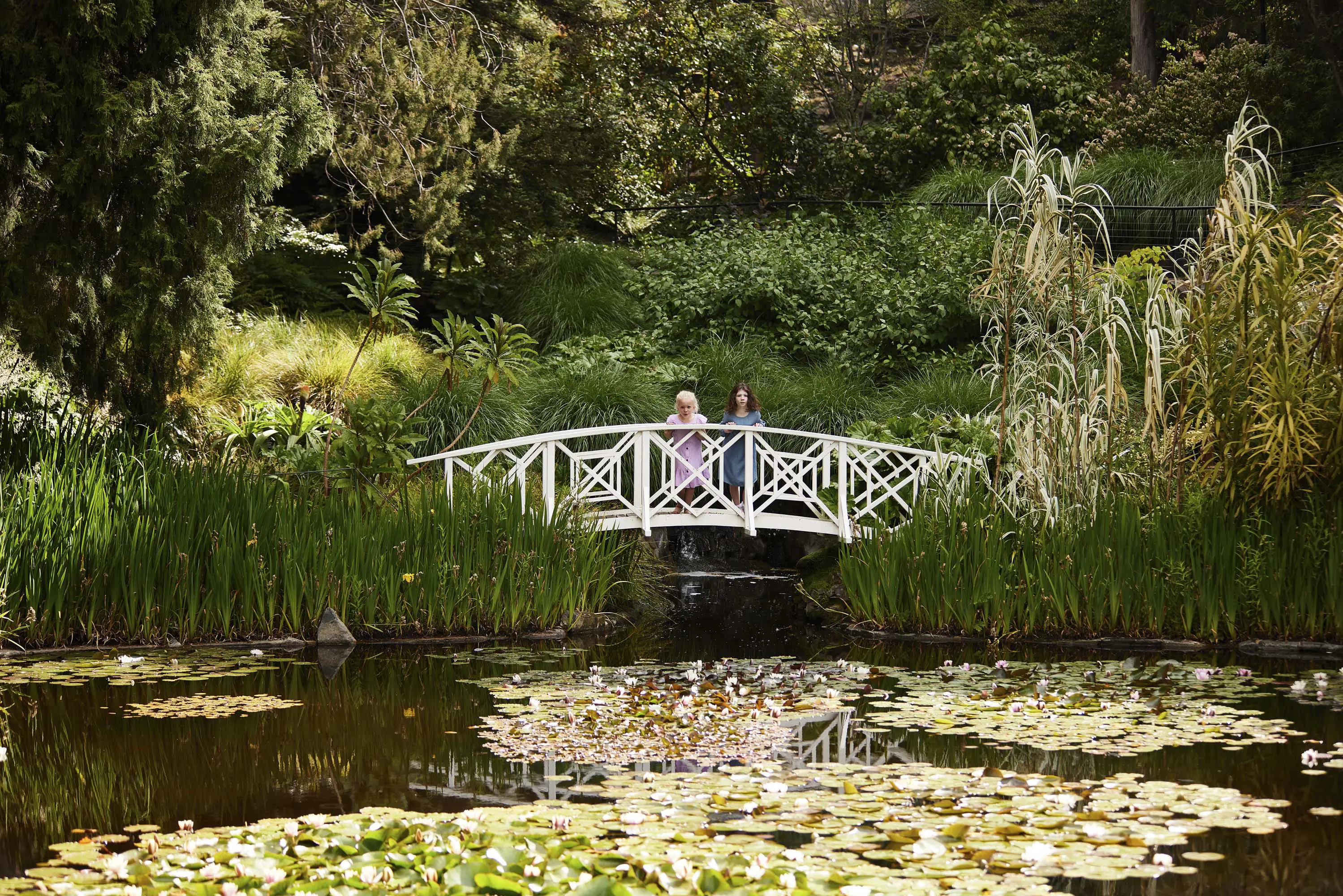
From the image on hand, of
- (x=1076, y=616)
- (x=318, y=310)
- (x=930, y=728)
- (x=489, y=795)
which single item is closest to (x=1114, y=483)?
(x=1076, y=616)

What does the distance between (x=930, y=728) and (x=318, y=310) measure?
34.0 feet

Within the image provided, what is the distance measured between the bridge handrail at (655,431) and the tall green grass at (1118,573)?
0.81 meters

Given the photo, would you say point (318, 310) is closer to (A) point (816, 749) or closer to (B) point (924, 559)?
(B) point (924, 559)

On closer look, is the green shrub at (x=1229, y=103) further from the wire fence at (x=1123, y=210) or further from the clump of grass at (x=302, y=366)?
the clump of grass at (x=302, y=366)

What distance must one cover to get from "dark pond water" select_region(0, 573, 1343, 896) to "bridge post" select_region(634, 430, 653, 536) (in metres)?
2.74

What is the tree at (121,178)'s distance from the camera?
8219 mm

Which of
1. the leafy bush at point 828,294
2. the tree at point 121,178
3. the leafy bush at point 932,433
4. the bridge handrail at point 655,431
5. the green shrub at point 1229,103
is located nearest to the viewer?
the tree at point 121,178

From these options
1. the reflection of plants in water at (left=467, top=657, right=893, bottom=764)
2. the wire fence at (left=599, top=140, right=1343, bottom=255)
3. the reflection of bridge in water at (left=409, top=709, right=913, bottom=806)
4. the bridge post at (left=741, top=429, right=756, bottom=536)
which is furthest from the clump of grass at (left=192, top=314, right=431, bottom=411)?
the reflection of bridge in water at (left=409, top=709, right=913, bottom=806)

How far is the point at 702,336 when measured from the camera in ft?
47.2

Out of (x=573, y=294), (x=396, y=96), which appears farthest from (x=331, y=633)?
(x=573, y=294)

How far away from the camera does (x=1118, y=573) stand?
26.6ft

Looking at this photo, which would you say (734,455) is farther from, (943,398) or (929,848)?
(929,848)

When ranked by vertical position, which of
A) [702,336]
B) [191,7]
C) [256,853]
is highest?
[191,7]

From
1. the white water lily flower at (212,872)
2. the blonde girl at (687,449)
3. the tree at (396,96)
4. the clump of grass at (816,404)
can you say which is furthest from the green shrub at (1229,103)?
the white water lily flower at (212,872)
